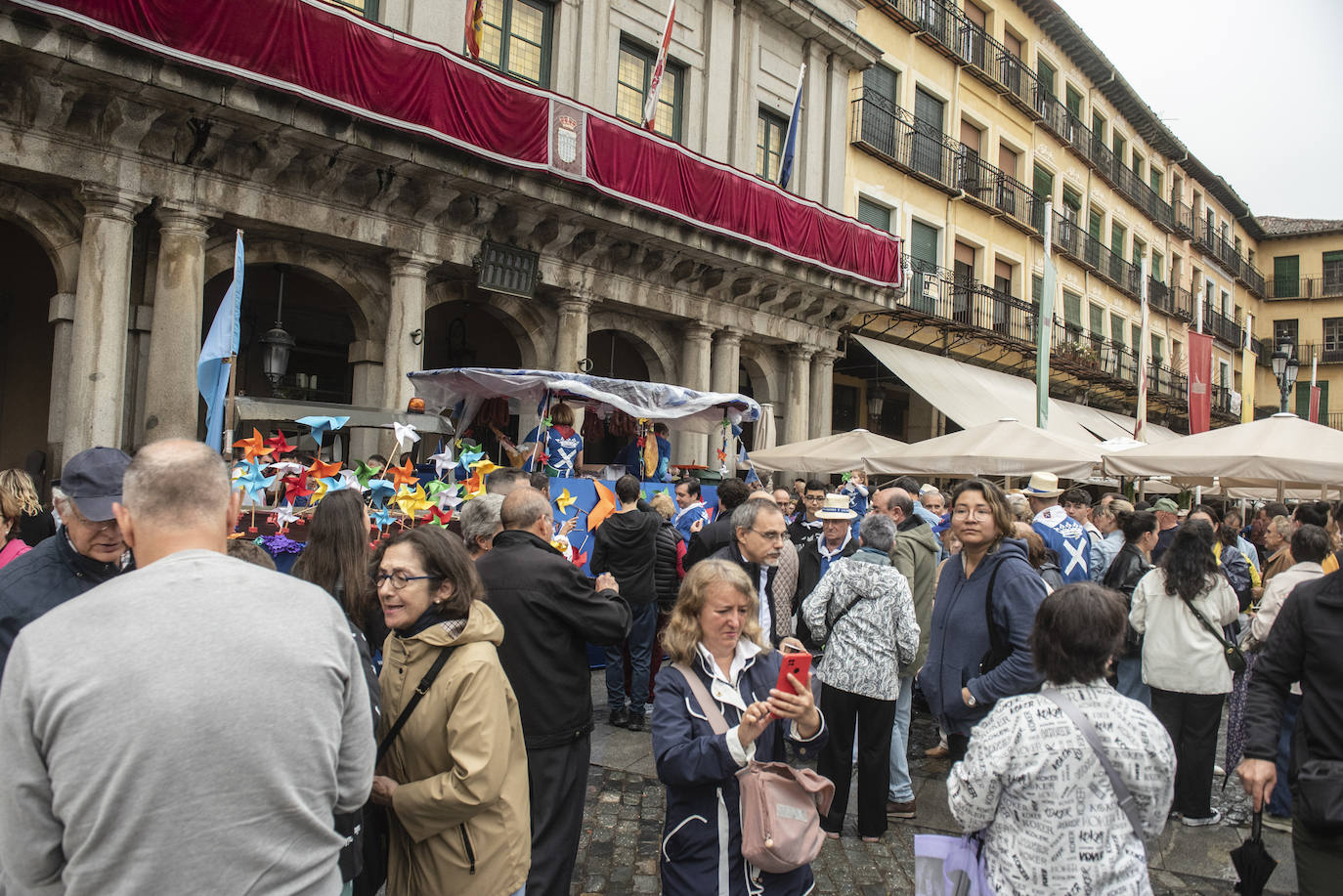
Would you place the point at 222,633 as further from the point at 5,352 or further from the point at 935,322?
the point at 935,322

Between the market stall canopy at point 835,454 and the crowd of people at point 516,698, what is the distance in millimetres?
6423

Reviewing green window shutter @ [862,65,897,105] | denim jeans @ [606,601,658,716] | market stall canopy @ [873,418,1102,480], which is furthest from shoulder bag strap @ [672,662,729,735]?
green window shutter @ [862,65,897,105]

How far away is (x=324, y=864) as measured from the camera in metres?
1.83

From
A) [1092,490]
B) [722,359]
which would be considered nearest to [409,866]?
[722,359]

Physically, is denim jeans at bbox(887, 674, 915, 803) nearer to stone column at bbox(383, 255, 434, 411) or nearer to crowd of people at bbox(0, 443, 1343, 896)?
crowd of people at bbox(0, 443, 1343, 896)

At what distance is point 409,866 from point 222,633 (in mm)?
1367

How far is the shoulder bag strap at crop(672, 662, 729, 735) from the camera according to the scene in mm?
2828

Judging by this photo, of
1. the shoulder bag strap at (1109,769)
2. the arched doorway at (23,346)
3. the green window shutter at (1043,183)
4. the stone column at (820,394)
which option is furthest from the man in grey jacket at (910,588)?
the green window shutter at (1043,183)

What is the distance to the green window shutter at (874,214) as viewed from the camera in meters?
19.4

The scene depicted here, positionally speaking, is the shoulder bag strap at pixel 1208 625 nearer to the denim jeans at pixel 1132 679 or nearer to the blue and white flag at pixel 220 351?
the denim jeans at pixel 1132 679

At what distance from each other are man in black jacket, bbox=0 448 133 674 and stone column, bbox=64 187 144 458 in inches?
305

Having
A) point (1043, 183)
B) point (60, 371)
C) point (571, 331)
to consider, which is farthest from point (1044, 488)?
point (1043, 183)

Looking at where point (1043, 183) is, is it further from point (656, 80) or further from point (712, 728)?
point (712, 728)

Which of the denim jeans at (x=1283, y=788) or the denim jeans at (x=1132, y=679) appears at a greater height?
the denim jeans at (x=1132, y=679)
